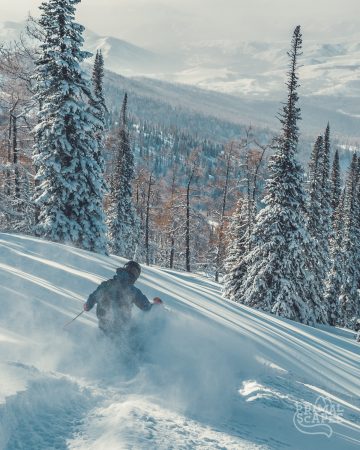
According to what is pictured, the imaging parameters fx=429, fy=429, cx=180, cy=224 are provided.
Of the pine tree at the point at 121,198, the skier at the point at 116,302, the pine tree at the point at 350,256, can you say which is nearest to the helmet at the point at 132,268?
the skier at the point at 116,302

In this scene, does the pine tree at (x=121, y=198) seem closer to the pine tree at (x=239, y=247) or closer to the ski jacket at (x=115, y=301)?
the pine tree at (x=239, y=247)

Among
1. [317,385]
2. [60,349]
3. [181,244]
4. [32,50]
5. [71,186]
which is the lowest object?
[181,244]

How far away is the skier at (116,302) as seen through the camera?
7.81m

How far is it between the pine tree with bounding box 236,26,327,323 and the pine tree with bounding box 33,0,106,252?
29.9 feet

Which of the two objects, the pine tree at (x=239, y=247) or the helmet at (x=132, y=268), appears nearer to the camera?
the helmet at (x=132, y=268)

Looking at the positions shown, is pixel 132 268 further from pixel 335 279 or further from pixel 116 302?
pixel 335 279

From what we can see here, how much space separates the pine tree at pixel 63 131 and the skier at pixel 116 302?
40.8ft

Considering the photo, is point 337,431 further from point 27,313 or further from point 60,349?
point 27,313

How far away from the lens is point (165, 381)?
6.81 metres

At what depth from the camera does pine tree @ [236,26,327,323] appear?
74.4 ft

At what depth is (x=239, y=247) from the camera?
31844mm

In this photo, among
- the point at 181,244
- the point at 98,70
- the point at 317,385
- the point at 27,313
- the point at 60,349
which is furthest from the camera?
the point at 181,244

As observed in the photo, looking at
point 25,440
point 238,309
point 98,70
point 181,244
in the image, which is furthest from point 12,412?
point 181,244

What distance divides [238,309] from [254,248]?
1221 centimetres
